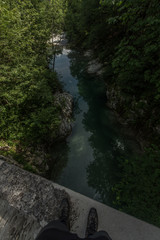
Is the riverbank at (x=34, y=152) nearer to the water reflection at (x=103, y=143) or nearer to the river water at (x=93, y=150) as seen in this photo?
the river water at (x=93, y=150)

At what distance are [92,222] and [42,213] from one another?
100cm

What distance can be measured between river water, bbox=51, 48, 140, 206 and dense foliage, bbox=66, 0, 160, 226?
0.55 meters

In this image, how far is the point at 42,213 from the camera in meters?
2.23

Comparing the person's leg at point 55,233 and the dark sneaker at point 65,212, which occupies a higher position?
the person's leg at point 55,233

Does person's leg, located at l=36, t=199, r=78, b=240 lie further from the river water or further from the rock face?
the rock face

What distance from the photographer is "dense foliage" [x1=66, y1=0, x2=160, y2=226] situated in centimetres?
244

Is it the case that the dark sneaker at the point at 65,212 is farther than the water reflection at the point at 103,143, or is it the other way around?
the water reflection at the point at 103,143

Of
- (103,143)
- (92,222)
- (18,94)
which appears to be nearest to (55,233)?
(92,222)

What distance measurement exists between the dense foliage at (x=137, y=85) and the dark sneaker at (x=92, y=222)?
726mm

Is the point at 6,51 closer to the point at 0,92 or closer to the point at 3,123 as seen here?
the point at 0,92

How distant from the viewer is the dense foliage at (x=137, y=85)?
2.44 metres

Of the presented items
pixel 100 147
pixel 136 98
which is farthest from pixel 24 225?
pixel 136 98

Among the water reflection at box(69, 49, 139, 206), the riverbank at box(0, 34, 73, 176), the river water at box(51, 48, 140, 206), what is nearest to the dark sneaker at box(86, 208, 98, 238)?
the water reflection at box(69, 49, 139, 206)

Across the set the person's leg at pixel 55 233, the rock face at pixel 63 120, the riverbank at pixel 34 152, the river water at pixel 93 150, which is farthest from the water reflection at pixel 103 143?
the person's leg at pixel 55 233
